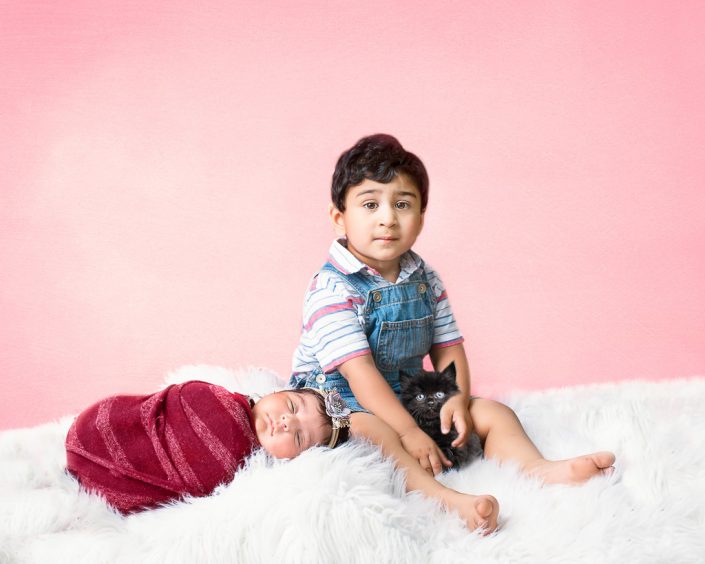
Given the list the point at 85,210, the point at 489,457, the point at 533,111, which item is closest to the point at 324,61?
the point at 533,111

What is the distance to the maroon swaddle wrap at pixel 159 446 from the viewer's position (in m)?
1.22

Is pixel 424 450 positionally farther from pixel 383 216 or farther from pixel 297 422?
pixel 383 216

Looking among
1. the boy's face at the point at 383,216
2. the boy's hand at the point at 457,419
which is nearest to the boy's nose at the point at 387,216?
the boy's face at the point at 383,216

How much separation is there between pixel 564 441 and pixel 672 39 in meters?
1.62

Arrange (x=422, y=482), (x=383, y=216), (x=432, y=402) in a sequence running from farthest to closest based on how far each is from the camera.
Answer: (x=383, y=216) → (x=432, y=402) → (x=422, y=482)

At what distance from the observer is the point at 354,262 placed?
5.25ft

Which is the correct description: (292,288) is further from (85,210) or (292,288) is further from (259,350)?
(85,210)

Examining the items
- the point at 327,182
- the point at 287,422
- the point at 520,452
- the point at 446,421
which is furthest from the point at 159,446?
the point at 327,182

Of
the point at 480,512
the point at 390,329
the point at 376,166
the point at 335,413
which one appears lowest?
the point at 480,512

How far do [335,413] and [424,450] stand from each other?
0.60ft

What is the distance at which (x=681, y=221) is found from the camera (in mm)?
2480

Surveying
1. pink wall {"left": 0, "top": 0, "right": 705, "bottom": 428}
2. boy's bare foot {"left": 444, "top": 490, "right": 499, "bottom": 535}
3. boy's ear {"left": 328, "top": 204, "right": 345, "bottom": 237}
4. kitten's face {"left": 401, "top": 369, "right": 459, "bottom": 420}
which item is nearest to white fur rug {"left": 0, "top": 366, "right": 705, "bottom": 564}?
boy's bare foot {"left": 444, "top": 490, "right": 499, "bottom": 535}

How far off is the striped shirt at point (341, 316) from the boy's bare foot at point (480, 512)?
44cm

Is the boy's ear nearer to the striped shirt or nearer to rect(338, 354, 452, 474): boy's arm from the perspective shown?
the striped shirt
